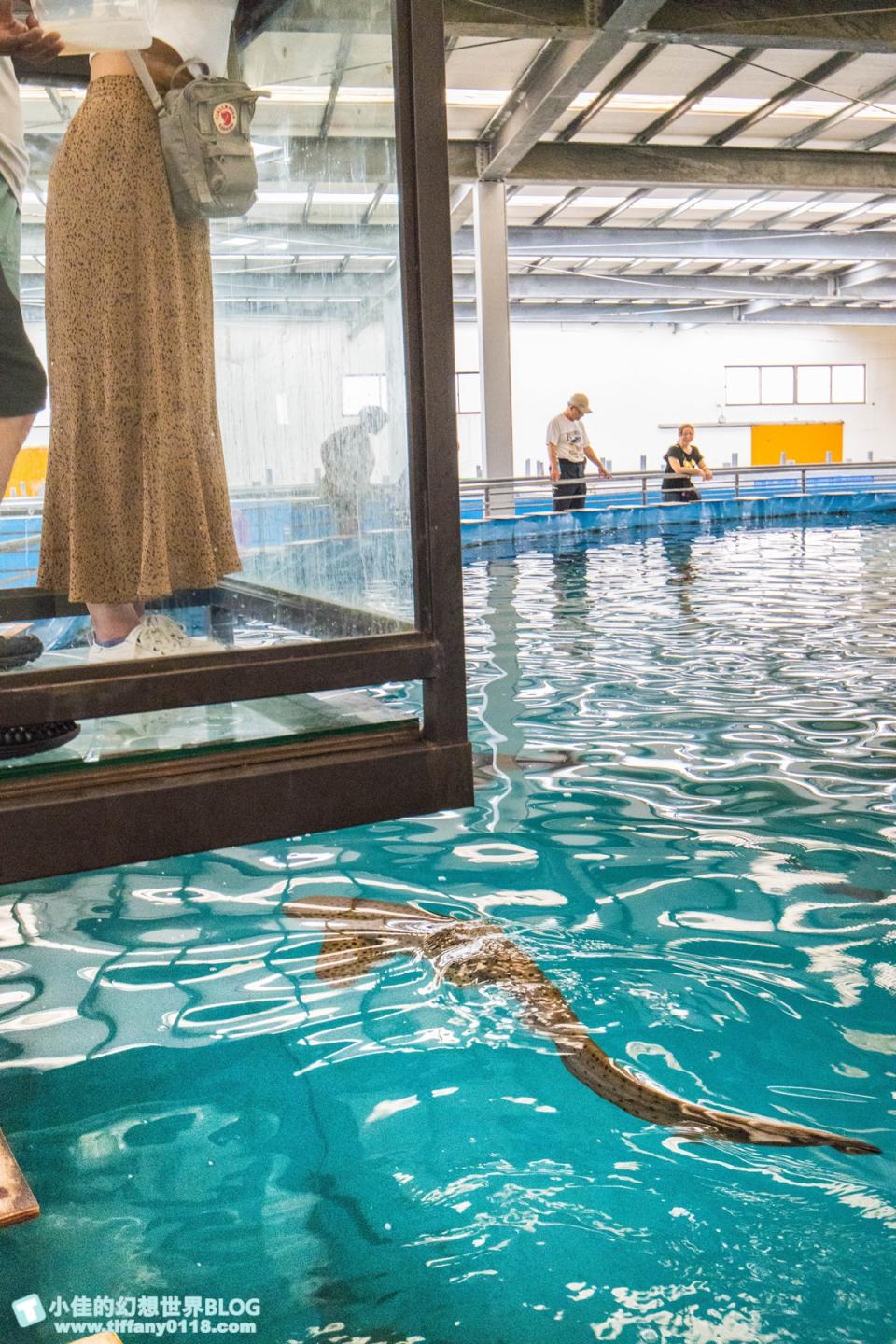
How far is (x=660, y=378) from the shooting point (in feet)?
82.1

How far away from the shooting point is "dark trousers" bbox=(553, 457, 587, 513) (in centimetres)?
1309

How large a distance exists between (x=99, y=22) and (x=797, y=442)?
2617 cm

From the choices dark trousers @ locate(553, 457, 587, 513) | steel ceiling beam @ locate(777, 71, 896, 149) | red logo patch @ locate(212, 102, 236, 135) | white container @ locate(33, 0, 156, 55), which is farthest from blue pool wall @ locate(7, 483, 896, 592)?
steel ceiling beam @ locate(777, 71, 896, 149)

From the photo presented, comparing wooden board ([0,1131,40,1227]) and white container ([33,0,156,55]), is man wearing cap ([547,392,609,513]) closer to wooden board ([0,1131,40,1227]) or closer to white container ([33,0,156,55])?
white container ([33,0,156,55])

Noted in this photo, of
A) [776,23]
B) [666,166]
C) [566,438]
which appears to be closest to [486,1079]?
[776,23]

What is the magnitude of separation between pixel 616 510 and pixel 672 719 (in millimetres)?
10415

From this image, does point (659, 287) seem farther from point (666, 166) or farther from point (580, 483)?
point (580, 483)

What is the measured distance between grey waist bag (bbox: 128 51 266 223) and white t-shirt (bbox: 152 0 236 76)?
0.07 feet

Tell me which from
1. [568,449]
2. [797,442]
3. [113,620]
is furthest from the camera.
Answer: [797,442]

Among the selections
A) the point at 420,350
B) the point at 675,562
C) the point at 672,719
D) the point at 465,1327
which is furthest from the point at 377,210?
the point at 675,562

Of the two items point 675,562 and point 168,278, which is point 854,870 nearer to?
point 168,278

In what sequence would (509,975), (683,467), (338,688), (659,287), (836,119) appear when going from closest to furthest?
1. (338,688)
2. (509,975)
3. (836,119)
4. (683,467)
5. (659,287)

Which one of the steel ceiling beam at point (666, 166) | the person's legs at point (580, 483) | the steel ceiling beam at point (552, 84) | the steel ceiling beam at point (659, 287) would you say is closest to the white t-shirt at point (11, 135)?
the steel ceiling beam at point (552, 84)

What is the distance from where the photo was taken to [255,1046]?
1982 mm
